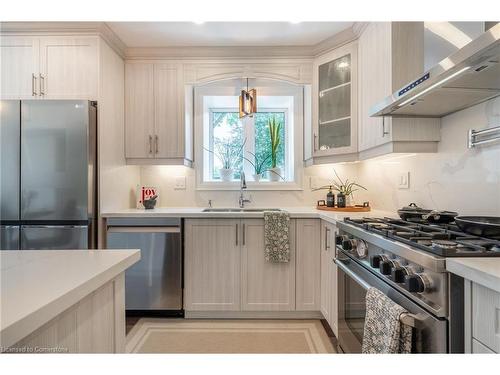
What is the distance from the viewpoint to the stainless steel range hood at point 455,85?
912mm

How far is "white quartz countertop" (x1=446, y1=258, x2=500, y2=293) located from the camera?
701 mm

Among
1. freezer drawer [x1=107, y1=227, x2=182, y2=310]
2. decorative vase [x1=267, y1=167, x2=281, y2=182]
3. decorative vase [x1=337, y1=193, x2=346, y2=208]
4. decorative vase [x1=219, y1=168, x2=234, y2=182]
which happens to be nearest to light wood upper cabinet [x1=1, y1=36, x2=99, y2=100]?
freezer drawer [x1=107, y1=227, x2=182, y2=310]

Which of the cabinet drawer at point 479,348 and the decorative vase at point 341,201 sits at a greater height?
the decorative vase at point 341,201

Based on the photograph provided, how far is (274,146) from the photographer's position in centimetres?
300

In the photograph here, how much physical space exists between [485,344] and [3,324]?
1106 mm

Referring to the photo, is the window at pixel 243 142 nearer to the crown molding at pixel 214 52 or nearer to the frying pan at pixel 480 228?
the crown molding at pixel 214 52

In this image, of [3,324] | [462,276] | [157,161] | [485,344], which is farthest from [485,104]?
[157,161]

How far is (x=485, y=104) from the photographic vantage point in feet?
4.75

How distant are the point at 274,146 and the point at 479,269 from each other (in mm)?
2378

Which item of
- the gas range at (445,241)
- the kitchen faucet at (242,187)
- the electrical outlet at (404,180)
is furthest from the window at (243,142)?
the gas range at (445,241)

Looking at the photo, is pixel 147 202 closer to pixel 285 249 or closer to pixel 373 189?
pixel 285 249

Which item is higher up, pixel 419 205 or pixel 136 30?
pixel 136 30

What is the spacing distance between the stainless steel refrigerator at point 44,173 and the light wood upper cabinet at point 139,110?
519 mm

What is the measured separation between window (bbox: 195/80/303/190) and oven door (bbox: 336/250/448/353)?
1.46m
